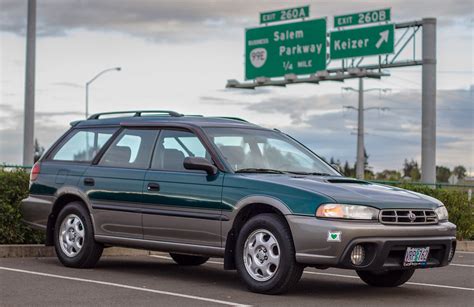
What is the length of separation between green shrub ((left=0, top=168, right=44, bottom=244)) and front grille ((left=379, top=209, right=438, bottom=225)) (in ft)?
18.8

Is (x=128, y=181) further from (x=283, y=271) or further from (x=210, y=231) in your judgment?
(x=283, y=271)

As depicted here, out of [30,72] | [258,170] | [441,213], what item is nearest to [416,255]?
[441,213]

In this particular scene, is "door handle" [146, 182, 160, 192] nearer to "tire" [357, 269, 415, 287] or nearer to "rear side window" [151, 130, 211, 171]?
"rear side window" [151, 130, 211, 171]

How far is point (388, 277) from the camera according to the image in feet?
34.5

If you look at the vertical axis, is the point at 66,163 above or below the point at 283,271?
above

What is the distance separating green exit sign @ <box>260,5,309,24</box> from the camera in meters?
40.8

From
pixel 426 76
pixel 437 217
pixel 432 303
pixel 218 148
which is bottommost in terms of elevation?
pixel 432 303

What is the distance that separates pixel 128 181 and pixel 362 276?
9.32 feet

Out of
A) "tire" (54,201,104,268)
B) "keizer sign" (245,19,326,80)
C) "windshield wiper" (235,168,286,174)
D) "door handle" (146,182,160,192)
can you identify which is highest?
"keizer sign" (245,19,326,80)

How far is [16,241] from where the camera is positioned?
13398 millimetres

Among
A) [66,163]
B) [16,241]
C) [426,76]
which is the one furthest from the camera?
[426,76]

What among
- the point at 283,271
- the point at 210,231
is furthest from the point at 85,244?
the point at 283,271

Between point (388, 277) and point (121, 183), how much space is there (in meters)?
3.19

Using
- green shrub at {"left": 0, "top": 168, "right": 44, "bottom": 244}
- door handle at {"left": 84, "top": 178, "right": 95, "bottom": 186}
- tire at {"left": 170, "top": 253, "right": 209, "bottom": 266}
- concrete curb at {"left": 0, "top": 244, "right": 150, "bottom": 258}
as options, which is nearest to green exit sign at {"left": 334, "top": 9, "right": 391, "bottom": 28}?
green shrub at {"left": 0, "top": 168, "right": 44, "bottom": 244}
